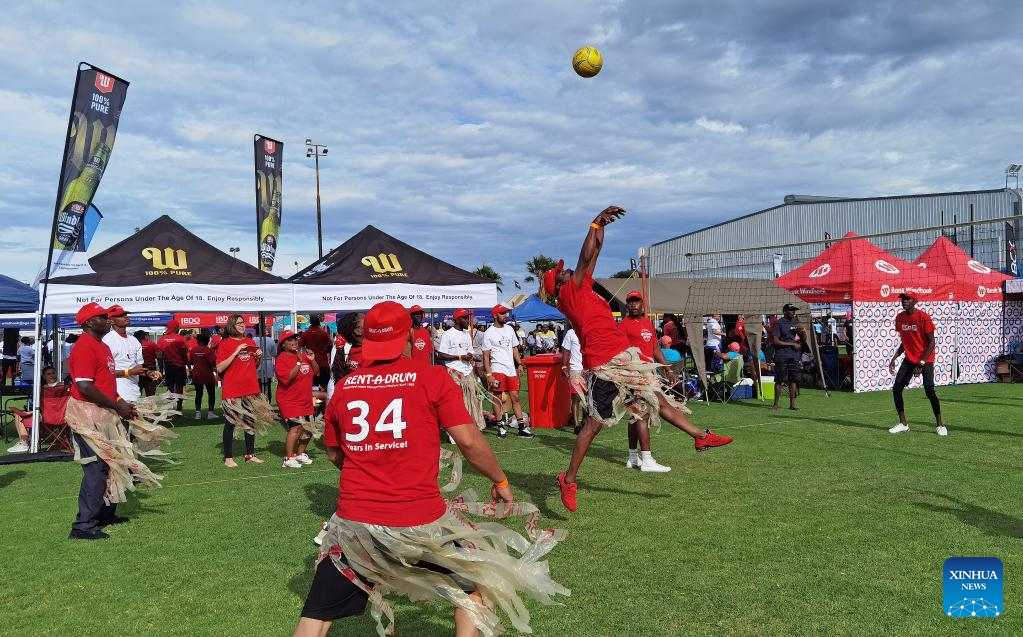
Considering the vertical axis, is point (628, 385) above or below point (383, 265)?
below

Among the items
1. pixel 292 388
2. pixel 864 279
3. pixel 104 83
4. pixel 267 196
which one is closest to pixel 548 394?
pixel 292 388

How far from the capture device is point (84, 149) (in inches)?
430

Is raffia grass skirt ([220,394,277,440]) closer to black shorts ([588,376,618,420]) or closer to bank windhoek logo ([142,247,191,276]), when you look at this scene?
bank windhoek logo ([142,247,191,276])

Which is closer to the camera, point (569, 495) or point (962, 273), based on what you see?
point (569, 495)

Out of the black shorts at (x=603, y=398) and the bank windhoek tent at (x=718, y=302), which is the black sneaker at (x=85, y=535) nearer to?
Result: the black shorts at (x=603, y=398)

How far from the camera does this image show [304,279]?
1305 centimetres

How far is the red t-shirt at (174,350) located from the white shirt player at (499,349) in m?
7.28

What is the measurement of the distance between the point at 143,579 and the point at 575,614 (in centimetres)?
303

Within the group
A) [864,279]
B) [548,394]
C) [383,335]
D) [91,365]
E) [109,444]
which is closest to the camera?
[383,335]

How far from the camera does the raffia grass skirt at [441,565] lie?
281 centimetres

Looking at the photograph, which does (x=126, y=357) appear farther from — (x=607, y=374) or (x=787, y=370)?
(x=787, y=370)

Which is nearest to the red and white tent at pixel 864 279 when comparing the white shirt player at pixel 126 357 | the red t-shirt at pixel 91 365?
the white shirt player at pixel 126 357

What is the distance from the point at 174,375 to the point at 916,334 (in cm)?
1368

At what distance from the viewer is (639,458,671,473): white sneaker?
25.6ft
